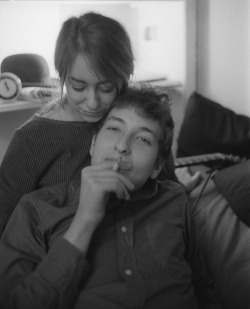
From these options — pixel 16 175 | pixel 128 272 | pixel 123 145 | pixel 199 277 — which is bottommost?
pixel 199 277

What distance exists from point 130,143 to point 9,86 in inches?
31.2

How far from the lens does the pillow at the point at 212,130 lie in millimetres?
1735

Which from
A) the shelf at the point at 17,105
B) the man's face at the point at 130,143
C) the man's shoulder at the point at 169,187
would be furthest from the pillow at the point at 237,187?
the shelf at the point at 17,105

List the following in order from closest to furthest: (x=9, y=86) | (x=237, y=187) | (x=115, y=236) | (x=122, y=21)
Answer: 1. (x=115, y=236)
2. (x=237, y=187)
3. (x=9, y=86)
4. (x=122, y=21)

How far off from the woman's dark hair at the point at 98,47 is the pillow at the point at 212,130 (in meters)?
0.83

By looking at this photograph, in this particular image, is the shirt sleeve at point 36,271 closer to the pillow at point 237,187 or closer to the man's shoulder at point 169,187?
the man's shoulder at point 169,187

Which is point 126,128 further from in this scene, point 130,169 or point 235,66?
point 235,66

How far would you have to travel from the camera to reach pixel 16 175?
99cm

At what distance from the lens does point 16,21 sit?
5.63 ft

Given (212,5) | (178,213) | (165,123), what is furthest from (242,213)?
(212,5)

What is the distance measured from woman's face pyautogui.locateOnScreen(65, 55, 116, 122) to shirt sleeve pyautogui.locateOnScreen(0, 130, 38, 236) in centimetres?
17

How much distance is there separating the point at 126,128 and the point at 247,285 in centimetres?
53

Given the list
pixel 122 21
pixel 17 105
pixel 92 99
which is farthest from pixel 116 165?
pixel 122 21

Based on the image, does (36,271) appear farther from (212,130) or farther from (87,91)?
(212,130)
